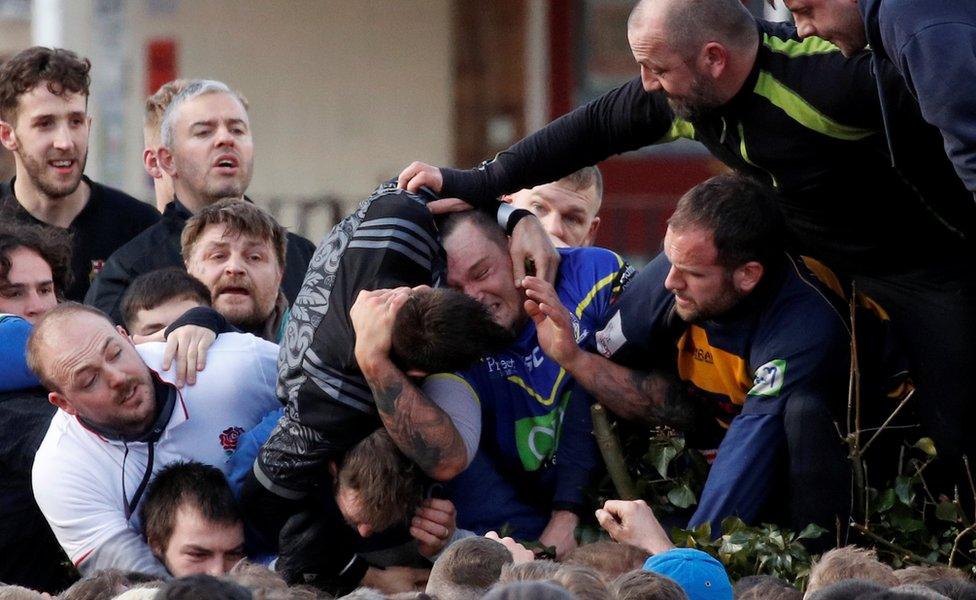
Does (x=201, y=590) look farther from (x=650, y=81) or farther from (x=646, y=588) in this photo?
(x=650, y=81)

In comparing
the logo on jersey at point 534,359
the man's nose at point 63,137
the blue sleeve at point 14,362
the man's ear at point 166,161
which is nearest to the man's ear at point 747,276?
the logo on jersey at point 534,359

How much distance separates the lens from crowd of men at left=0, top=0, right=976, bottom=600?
13.3 ft

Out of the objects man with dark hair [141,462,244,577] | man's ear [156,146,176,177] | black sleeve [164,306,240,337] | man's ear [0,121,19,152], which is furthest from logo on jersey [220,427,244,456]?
man's ear [0,121,19,152]

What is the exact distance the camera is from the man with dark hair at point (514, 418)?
4.41m

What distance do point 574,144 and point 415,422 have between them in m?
1.02

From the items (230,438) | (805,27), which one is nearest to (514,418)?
(230,438)

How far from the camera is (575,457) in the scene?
4445 mm

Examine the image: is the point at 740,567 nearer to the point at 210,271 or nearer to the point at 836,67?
the point at 836,67

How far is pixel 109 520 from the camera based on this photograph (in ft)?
13.6

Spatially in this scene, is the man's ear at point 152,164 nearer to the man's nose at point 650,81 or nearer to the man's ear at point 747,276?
the man's nose at point 650,81

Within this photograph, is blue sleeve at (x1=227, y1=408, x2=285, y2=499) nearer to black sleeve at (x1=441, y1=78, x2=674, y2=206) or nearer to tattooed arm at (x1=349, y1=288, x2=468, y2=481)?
tattooed arm at (x1=349, y1=288, x2=468, y2=481)

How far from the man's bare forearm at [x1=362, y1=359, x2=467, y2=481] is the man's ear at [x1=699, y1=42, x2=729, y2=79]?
112cm

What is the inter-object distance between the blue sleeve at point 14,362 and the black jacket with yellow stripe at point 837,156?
196cm

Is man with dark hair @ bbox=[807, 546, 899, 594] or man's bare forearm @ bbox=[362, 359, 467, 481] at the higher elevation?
man's bare forearm @ bbox=[362, 359, 467, 481]
